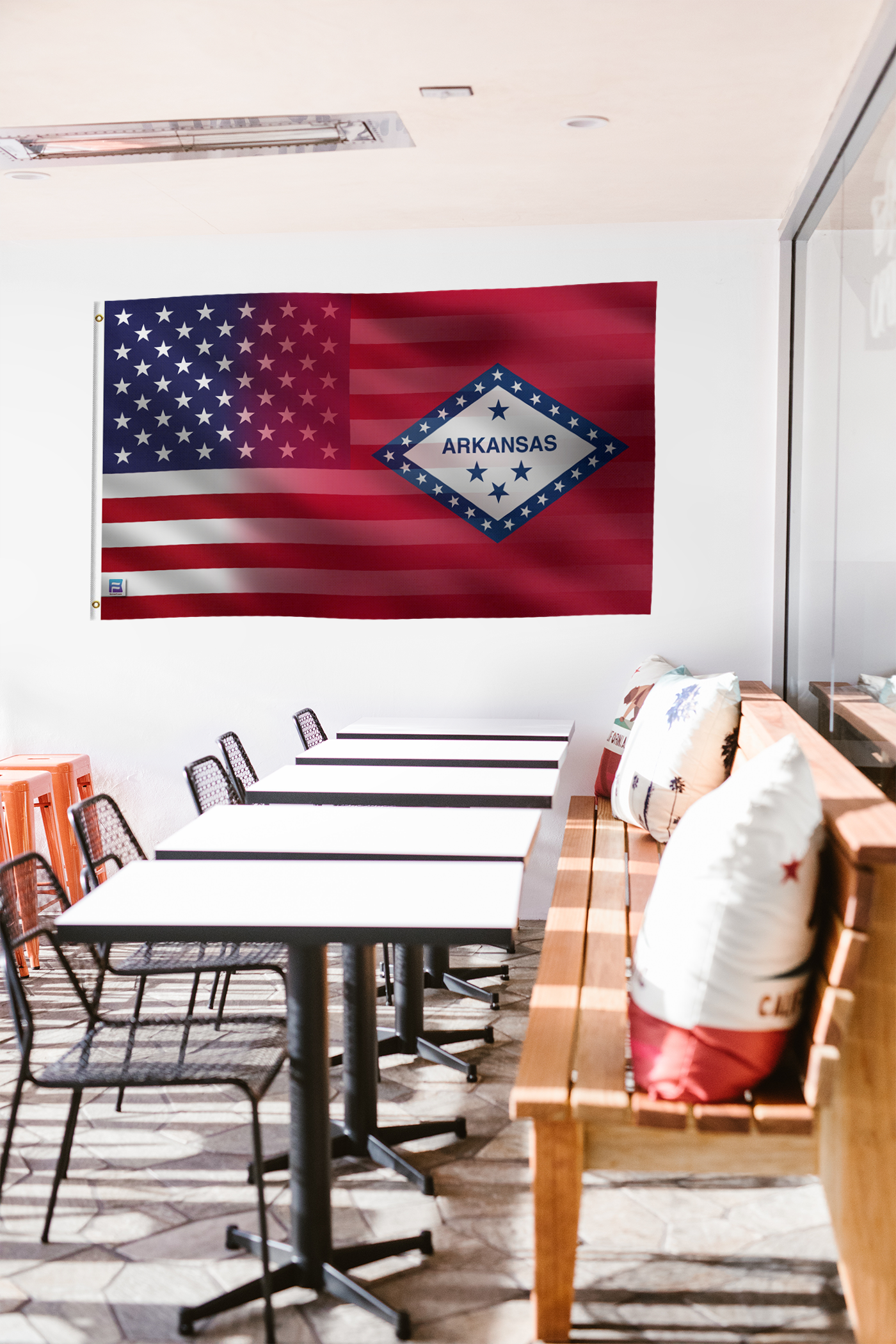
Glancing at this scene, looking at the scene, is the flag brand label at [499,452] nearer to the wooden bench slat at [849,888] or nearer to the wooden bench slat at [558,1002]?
the wooden bench slat at [558,1002]

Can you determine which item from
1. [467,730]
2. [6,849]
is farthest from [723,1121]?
[6,849]

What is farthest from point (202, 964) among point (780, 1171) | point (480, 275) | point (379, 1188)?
point (480, 275)

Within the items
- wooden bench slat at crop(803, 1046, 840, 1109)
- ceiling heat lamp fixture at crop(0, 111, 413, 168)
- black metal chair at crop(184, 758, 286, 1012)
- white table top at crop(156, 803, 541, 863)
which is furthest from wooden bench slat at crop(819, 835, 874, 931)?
ceiling heat lamp fixture at crop(0, 111, 413, 168)

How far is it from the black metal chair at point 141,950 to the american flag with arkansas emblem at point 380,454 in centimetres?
212

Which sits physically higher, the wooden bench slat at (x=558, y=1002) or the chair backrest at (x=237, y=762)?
the chair backrest at (x=237, y=762)

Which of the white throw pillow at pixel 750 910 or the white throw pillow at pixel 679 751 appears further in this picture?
the white throw pillow at pixel 679 751

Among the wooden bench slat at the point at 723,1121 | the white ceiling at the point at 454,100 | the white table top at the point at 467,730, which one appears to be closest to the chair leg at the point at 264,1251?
the wooden bench slat at the point at 723,1121

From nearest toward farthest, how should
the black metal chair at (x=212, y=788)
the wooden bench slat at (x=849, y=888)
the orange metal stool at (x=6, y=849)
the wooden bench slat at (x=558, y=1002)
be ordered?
the wooden bench slat at (x=849, y=888) < the wooden bench slat at (x=558, y=1002) < the black metal chair at (x=212, y=788) < the orange metal stool at (x=6, y=849)

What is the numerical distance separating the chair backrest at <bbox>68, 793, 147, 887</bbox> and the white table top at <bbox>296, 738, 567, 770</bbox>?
0.76 metres

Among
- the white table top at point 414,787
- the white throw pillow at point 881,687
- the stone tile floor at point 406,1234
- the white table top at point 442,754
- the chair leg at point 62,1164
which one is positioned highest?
the white throw pillow at point 881,687

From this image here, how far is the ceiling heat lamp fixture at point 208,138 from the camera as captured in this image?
3902 mm

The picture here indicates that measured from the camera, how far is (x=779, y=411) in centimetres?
497

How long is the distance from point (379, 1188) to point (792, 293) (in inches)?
155

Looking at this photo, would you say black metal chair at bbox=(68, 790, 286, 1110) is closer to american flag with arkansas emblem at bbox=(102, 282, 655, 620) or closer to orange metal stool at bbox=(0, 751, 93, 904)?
orange metal stool at bbox=(0, 751, 93, 904)
